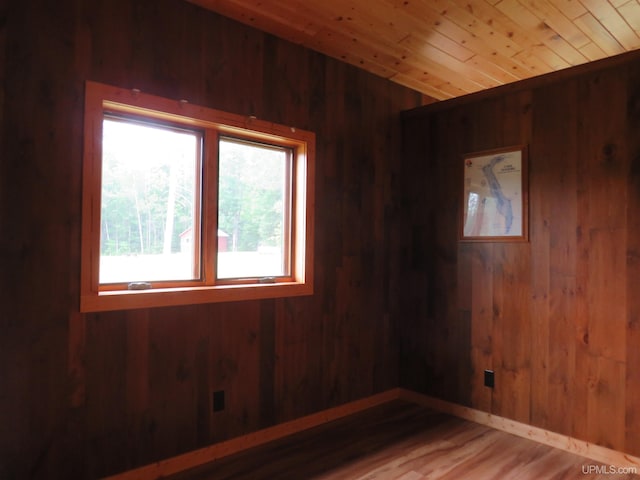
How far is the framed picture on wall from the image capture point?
9.73ft

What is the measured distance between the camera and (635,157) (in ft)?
8.19

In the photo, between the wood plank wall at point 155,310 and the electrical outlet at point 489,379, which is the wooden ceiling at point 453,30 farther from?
the electrical outlet at point 489,379

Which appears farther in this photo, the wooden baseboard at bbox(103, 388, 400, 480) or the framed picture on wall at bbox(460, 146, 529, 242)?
the framed picture on wall at bbox(460, 146, 529, 242)

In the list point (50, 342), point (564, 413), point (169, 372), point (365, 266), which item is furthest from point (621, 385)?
point (50, 342)

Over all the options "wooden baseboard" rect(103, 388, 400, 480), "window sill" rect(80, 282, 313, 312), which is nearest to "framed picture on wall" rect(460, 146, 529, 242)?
"window sill" rect(80, 282, 313, 312)

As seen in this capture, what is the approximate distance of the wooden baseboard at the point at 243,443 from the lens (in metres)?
2.30

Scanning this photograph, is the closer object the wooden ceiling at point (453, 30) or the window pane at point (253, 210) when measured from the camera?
the wooden ceiling at point (453, 30)

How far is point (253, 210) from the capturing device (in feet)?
9.34

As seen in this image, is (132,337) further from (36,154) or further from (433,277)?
(433,277)

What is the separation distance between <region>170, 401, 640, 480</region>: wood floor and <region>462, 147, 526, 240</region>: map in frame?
141 centimetres

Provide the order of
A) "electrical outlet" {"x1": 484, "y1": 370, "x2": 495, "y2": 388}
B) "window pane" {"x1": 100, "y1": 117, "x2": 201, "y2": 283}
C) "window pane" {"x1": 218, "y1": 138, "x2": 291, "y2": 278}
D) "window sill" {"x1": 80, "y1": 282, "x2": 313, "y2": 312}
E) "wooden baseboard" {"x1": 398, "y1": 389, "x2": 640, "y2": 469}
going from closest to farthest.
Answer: "window sill" {"x1": 80, "y1": 282, "x2": 313, "y2": 312} < "window pane" {"x1": 100, "y1": 117, "x2": 201, "y2": 283} < "wooden baseboard" {"x1": 398, "y1": 389, "x2": 640, "y2": 469} < "window pane" {"x1": 218, "y1": 138, "x2": 291, "y2": 278} < "electrical outlet" {"x1": 484, "y1": 370, "x2": 495, "y2": 388}

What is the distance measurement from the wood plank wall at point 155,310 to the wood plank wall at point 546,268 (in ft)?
1.62

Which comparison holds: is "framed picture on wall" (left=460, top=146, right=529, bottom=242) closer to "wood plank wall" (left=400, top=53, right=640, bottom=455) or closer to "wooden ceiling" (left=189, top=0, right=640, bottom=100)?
"wood plank wall" (left=400, top=53, right=640, bottom=455)

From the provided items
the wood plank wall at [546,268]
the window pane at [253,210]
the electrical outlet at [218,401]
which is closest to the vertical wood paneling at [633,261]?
the wood plank wall at [546,268]
